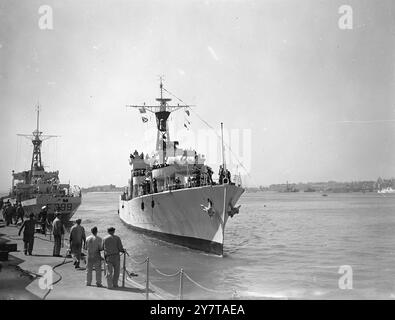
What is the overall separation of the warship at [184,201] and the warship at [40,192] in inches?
370

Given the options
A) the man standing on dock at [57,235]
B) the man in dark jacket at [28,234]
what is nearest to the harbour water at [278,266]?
the man standing on dock at [57,235]

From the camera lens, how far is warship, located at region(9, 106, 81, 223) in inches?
1384

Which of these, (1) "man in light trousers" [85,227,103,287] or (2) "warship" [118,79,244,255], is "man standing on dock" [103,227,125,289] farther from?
(2) "warship" [118,79,244,255]

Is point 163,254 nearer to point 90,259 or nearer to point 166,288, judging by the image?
point 166,288

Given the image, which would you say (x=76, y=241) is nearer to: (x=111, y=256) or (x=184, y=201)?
(x=111, y=256)

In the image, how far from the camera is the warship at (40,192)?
1384 inches

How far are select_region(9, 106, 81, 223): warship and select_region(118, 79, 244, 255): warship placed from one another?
30.8 feet

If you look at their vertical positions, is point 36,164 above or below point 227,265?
above

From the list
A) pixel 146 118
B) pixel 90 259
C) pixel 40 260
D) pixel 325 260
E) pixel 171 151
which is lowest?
pixel 325 260

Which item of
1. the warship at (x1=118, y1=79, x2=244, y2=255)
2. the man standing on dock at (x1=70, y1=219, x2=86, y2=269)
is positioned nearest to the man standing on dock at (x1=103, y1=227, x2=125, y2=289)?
the man standing on dock at (x1=70, y1=219, x2=86, y2=269)

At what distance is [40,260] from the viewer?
11.4 meters

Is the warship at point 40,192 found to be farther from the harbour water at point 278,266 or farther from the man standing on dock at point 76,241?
the man standing on dock at point 76,241

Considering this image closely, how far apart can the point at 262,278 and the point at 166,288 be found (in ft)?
15.9
